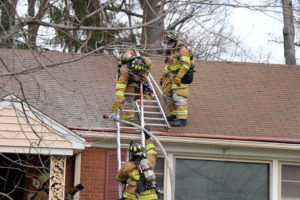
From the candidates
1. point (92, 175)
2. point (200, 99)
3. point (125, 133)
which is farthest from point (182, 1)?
point (200, 99)

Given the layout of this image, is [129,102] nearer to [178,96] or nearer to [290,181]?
[178,96]

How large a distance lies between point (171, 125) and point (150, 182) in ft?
8.02

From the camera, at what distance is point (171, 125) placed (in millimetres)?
10414

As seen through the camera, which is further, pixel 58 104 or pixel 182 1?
pixel 58 104

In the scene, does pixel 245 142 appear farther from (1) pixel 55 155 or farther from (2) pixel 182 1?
(2) pixel 182 1

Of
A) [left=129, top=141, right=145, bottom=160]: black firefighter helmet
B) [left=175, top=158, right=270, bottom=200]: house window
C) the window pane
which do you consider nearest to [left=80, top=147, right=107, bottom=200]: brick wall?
the window pane

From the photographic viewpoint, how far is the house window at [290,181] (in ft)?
33.7

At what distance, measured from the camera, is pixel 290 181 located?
10.3 m

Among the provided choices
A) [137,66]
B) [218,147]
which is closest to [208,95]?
[218,147]

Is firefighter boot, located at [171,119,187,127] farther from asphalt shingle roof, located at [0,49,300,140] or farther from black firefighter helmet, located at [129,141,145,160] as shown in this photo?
black firefighter helmet, located at [129,141,145,160]

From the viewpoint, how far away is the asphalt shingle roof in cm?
1036

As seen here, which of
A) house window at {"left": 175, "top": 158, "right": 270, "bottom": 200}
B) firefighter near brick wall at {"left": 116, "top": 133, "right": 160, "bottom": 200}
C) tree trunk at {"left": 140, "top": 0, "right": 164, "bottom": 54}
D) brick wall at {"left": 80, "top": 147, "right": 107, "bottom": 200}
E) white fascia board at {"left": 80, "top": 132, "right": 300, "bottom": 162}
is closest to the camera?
tree trunk at {"left": 140, "top": 0, "right": 164, "bottom": 54}

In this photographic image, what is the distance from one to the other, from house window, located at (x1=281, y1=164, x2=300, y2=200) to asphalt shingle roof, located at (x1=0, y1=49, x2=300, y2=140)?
579 millimetres

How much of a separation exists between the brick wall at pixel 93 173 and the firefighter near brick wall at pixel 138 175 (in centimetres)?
165
